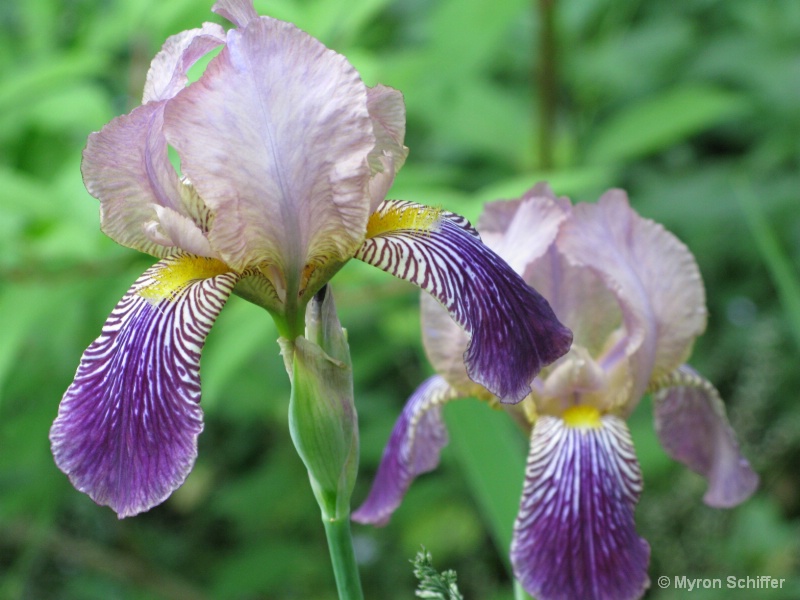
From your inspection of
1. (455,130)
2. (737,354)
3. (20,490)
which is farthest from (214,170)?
(737,354)

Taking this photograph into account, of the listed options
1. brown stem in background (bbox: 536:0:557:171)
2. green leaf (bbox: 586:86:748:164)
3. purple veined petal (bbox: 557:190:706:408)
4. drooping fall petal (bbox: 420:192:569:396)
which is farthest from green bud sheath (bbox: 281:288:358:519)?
green leaf (bbox: 586:86:748:164)

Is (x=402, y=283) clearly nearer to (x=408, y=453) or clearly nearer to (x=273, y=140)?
(x=408, y=453)

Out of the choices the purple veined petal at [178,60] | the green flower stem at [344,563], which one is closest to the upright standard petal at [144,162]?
the purple veined petal at [178,60]

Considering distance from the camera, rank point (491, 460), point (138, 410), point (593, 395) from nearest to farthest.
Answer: point (138, 410), point (593, 395), point (491, 460)

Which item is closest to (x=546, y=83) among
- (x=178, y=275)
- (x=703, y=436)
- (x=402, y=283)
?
(x=402, y=283)

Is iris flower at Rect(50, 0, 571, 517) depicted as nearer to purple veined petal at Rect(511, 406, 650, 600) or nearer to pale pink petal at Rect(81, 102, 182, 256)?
pale pink petal at Rect(81, 102, 182, 256)

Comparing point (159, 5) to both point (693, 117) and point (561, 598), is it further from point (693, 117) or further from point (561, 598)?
point (561, 598)

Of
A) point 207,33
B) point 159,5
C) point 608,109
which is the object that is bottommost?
point 207,33
